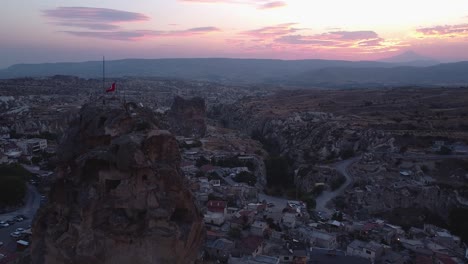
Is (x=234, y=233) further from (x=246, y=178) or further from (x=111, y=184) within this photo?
(x=246, y=178)

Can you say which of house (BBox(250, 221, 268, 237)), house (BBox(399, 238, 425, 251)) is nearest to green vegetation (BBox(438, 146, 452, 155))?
house (BBox(399, 238, 425, 251))

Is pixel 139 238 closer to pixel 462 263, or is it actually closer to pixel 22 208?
pixel 462 263

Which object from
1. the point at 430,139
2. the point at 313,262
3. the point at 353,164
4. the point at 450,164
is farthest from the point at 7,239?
the point at 430,139

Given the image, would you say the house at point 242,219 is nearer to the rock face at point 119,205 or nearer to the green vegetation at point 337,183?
the green vegetation at point 337,183

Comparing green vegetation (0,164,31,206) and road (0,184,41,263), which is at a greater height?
green vegetation (0,164,31,206)

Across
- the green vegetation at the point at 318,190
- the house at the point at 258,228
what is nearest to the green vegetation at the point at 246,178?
the green vegetation at the point at 318,190

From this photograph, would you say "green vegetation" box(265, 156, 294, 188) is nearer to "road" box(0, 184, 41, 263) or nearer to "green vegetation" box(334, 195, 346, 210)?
"green vegetation" box(334, 195, 346, 210)
